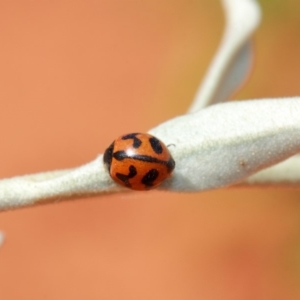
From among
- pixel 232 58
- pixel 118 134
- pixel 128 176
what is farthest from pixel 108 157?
pixel 118 134

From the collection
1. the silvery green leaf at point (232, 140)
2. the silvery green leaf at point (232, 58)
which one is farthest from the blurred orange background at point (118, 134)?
the silvery green leaf at point (232, 140)

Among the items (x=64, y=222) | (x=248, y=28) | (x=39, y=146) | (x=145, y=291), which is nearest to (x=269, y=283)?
→ (x=145, y=291)

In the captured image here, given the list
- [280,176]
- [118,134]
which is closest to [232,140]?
[280,176]

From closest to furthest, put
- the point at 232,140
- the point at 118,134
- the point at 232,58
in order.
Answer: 1. the point at 232,140
2. the point at 232,58
3. the point at 118,134

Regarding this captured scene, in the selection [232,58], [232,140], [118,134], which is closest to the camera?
[232,140]

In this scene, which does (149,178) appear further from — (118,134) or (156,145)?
(118,134)

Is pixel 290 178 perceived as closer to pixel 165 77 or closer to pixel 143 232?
pixel 143 232

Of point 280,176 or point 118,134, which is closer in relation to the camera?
point 280,176
